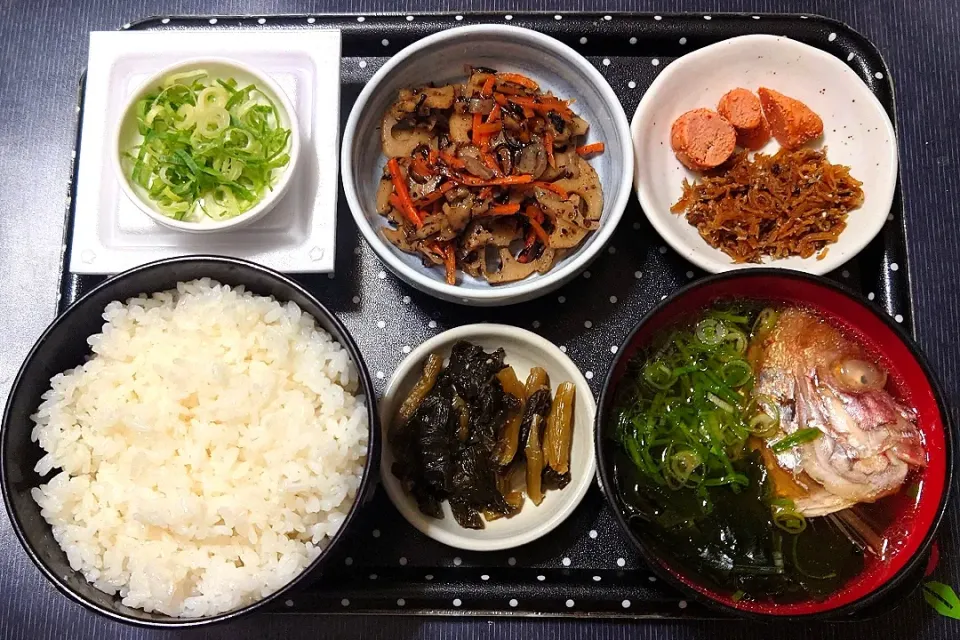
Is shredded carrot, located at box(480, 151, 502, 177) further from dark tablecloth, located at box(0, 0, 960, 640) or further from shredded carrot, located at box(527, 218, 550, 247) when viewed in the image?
dark tablecloth, located at box(0, 0, 960, 640)

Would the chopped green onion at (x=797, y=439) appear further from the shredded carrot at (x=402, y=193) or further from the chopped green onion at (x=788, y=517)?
the shredded carrot at (x=402, y=193)

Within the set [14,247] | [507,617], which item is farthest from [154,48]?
[507,617]

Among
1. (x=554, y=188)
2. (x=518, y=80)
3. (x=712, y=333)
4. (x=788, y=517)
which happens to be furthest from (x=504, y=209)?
(x=788, y=517)

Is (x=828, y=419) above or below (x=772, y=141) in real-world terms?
below

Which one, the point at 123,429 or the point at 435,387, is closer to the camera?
the point at 123,429

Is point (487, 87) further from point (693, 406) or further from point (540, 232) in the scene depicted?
point (693, 406)

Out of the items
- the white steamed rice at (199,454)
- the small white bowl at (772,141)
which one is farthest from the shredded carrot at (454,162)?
the white steamed rice at (199,454)

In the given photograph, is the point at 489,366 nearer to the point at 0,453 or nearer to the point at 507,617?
the point at 507,617

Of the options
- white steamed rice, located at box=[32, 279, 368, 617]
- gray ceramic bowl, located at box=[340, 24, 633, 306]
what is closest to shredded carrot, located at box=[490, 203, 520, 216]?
gray ceramic bowl, located at box=[340, 24, 633, 306]
